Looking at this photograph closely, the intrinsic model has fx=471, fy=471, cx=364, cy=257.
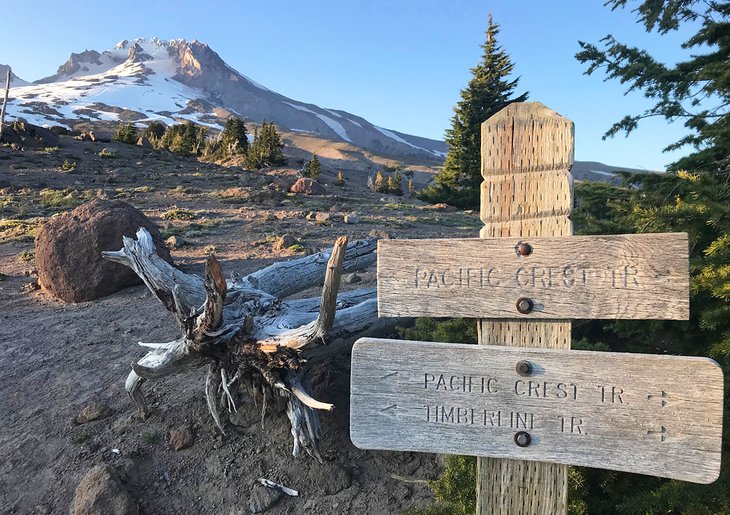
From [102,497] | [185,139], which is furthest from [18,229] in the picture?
[185,139]

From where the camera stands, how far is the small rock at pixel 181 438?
373 centimetres

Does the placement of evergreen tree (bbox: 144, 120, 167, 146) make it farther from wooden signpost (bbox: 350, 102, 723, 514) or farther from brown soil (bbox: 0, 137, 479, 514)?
wooden signpost (bbox: 350, 102, 723, 514)

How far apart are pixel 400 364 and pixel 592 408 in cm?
66

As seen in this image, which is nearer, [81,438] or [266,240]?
[81,438]

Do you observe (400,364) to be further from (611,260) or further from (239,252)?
(239,252)

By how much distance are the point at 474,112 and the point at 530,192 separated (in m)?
28.1

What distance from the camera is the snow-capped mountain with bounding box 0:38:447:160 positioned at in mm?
102438

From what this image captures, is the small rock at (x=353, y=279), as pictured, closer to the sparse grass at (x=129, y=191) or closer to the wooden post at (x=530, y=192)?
the wooden post at (x=530, y=192)

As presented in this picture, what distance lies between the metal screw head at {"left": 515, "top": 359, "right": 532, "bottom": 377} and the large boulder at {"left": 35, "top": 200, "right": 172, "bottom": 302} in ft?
22.7

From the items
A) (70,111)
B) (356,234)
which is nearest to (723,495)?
(356,234)

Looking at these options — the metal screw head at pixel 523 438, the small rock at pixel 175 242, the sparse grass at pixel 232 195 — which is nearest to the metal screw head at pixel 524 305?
the metal screw head at pixel 523 438

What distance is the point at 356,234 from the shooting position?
11.9 m

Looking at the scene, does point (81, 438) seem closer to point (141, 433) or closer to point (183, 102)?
point (141, 433)

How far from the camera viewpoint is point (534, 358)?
164 centimetres
